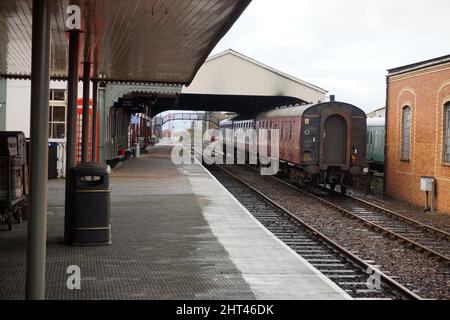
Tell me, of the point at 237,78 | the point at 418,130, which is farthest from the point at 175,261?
the point at 237,78

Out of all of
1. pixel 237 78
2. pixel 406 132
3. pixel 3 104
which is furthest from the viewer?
pixel 237 78

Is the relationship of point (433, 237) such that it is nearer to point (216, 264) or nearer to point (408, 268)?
point (408, 268)

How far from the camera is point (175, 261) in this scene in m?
9.05

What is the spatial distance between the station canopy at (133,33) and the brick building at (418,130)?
7.31 m

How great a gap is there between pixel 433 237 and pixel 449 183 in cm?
425

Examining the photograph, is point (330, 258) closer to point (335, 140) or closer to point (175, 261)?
point (175, 261)

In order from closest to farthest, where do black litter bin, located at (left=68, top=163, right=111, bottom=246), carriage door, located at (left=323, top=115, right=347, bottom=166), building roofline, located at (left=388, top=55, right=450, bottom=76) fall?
black litter bin, located at (left=68, top=163, right=111, bottom=246), building roofline, located at (left=388, top=55, right=450, bottom=76), carriage door, located at (left=323, top=115, right=347, bottom=166)

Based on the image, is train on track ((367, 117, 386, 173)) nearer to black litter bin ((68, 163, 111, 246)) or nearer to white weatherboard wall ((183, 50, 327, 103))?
white weatherboard wall ((183, 50, 327, 103))

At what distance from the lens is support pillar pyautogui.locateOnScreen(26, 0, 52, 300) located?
579 centimetres

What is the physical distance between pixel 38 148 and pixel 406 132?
662 inches

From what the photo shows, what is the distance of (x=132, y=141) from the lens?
47.4m

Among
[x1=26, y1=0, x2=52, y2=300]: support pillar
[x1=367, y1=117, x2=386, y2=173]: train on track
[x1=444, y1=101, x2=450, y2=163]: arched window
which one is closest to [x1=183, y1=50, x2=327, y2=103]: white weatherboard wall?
[x1=367, y1=117, x2=386, y2=173]: train on track

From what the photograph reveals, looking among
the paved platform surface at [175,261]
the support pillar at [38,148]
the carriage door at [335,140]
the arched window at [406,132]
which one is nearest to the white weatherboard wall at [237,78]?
the carriage door at [335,140]

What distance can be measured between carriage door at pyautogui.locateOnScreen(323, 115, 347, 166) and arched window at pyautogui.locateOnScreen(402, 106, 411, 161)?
1.96 meters
